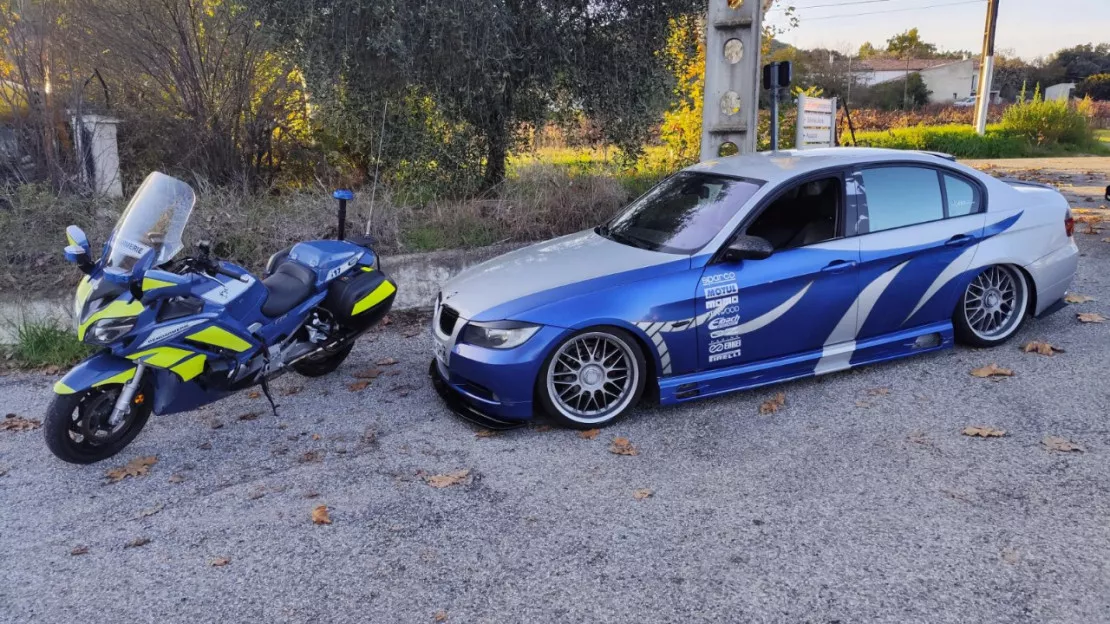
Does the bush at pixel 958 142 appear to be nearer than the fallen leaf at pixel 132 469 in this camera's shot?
No

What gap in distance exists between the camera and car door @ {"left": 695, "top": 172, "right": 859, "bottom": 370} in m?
4.91

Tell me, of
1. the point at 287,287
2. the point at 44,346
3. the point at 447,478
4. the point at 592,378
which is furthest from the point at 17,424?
the point at 592,378

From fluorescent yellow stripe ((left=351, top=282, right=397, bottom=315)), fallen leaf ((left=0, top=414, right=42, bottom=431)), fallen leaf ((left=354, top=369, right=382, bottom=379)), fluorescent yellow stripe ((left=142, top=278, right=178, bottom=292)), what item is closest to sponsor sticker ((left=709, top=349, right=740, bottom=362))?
fluorescent yellow stripe ((left=351, top=282, right=397, bottom=315))

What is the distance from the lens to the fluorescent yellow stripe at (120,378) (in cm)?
446

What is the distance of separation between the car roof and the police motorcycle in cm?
297

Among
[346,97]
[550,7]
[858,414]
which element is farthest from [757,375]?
[346,97]

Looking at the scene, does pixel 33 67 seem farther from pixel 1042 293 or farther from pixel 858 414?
pixel 1042 293

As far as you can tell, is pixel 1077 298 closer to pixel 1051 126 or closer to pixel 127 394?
pixel 127 394

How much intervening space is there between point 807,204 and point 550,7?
4612 mm

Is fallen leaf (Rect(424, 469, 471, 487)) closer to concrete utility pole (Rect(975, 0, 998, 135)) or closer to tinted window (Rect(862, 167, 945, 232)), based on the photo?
tinted window (Rect(862, 167, 945, 232))

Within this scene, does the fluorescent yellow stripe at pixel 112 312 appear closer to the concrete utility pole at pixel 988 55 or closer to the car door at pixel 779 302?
the car door at pixel 779 302

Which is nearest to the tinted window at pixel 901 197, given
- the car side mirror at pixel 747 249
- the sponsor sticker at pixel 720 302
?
the car side mirror at pixel 747 249

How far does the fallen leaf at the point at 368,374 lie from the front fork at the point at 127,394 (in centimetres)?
172

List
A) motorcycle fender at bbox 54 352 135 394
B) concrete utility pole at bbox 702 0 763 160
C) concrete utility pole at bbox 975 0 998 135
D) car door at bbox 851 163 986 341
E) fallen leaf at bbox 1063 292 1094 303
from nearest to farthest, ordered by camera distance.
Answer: motorcycle fender at bbox 54 352 135 394 → car door at bbox 851 163 986 341 → fallen leaf at bbox 1063 292 1094 303 → concrete utility pole at bbox 702 0 763 160 → concrete utility pole at bbox 975 0 998 135
